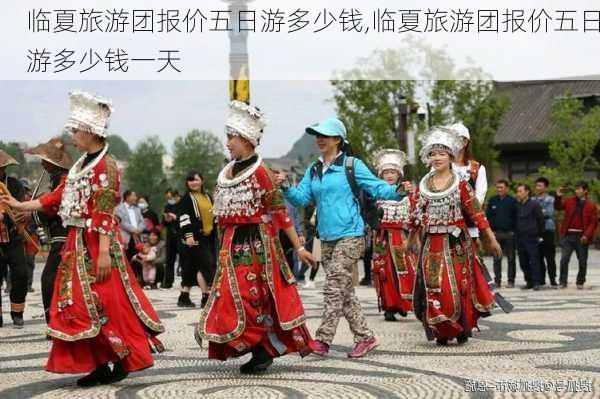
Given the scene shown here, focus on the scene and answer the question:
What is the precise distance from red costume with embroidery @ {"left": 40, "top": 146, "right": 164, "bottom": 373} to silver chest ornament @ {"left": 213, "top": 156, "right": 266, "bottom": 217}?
897mm

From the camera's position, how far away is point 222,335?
7.66 meters

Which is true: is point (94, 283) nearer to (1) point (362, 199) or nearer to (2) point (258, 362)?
(2) point (258, 362)

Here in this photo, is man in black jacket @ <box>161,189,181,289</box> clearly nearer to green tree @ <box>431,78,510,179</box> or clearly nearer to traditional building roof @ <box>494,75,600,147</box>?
green tree @ <box>431,78,510,179</box>

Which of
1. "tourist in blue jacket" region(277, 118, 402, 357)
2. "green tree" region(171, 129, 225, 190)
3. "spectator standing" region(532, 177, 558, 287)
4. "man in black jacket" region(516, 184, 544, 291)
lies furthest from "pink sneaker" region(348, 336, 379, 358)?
"green tree" region(171, 129, 225, 190)

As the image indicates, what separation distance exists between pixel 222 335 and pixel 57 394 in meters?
1.27

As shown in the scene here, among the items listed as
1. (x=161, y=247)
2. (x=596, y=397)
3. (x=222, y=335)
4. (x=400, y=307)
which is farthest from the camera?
(x=161, y=247)

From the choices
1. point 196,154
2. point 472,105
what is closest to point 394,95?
point 472,105

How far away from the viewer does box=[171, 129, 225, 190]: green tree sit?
111875 mm

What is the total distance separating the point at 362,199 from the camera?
8820 mm

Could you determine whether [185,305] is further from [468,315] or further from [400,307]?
[468,315]

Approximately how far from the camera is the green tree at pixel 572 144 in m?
39.4

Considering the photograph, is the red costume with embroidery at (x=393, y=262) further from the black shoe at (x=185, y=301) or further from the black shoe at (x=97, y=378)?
the black shoe at (x=97, y=378)

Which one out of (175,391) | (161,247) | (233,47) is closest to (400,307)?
(175,391)

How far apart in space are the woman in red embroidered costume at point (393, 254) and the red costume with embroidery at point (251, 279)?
142 inches
